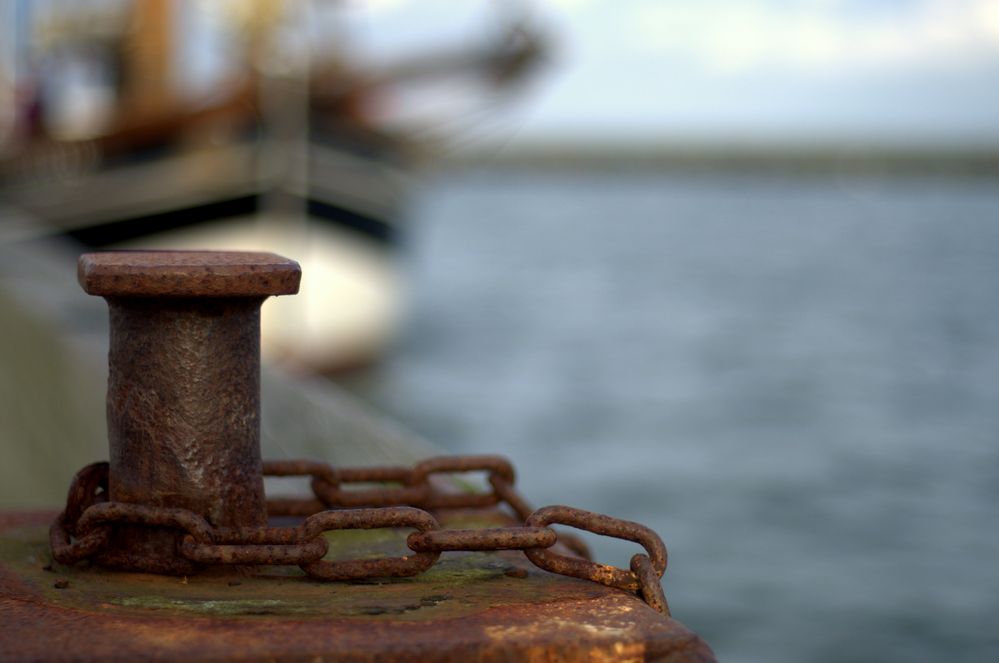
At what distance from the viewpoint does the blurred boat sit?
1321 cm

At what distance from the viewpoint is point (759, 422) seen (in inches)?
520

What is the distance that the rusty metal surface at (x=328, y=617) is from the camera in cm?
117

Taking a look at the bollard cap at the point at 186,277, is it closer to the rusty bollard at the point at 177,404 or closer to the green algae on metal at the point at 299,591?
the rusty bollard at the point at 177,404

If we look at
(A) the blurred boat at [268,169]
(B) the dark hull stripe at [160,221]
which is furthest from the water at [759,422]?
(B) the dark hull stripe at [160,221]

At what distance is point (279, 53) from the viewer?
A: 1333cm

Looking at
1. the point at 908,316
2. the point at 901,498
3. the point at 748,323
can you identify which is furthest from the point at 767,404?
the point at 908,316

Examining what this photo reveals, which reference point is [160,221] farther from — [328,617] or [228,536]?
[328,617]

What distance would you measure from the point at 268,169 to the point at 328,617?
41.1ft

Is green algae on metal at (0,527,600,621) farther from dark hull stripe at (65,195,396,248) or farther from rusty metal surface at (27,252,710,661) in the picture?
dark hull stripe at (65,195,396,248)

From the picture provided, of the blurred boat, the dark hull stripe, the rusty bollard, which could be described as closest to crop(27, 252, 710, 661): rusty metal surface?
the rusty bollard

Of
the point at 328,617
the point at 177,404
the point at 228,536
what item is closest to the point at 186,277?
the point at 177,404

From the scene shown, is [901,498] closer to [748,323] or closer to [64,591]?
[64,591]

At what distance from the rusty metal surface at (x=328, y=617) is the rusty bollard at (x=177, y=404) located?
0.27 ft

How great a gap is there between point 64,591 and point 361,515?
0.37 metres
